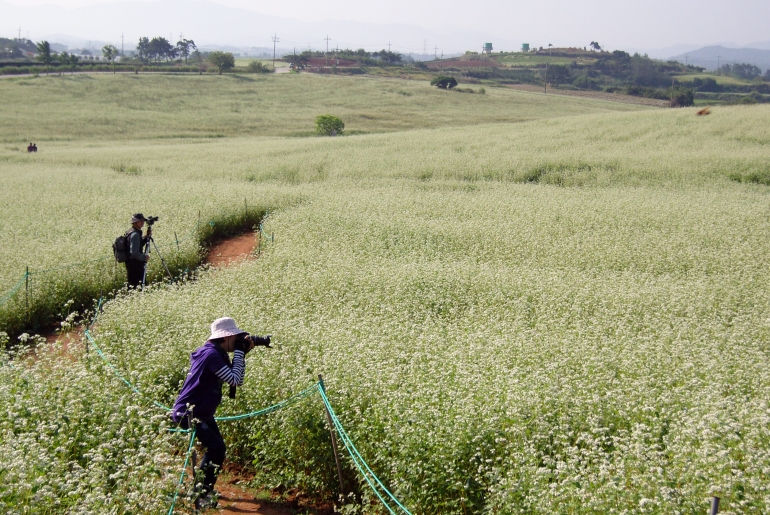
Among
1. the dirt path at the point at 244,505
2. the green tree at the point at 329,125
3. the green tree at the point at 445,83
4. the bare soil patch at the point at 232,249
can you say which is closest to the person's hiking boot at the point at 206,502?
the dirt path at the point at 244,505

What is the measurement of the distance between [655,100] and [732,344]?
80167 millimetres

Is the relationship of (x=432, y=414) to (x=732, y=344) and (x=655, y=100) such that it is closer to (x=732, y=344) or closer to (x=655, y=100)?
(x=732, y=344)

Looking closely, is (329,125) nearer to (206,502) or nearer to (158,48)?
(206,502)

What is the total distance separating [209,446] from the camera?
19.5ft

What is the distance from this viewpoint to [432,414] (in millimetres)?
5871

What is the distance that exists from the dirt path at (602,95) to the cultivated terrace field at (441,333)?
54.0m

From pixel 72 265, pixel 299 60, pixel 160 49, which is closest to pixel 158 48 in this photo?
pixel 160 49

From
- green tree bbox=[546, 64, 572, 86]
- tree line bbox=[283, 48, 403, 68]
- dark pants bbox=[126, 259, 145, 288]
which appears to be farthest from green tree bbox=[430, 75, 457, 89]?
dark pants bbox=[126, 259, 145, 288]

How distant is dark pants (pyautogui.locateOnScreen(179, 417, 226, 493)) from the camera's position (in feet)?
19.2

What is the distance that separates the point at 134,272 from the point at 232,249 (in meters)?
4.66

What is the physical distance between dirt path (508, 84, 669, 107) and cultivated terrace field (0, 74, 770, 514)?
5399cm

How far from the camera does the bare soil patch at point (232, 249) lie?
1526cm

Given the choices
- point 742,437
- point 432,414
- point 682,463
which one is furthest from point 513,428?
point 742,437

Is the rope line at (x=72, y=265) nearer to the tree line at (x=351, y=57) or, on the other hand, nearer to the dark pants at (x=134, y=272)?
the dark pants at (x=134, y=272)
